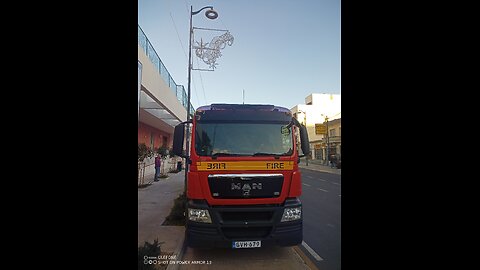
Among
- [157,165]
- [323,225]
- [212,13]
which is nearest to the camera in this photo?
[212,13]

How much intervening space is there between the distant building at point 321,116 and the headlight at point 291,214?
2.70 ft

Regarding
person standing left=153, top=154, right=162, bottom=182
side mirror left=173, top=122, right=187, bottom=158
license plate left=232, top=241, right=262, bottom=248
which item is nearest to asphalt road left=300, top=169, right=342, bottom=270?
license plate left=232, top=241, right=262, bottom=248

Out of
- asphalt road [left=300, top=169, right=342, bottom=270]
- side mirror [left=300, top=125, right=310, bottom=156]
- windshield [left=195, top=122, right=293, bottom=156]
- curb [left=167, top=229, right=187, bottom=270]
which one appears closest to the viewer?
curb [left=167, top=229, right=187, bottom=270]

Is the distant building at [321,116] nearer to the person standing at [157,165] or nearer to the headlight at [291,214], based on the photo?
the headlight at [291,214]

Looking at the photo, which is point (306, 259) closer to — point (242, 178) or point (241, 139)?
point (242, 178)

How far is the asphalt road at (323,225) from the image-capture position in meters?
2.99

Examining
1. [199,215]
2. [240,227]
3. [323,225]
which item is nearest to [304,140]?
[240,227]

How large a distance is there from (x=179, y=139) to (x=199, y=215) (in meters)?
0.99

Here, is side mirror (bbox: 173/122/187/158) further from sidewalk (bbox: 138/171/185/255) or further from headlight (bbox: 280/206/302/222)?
headlight (bbox: 280/206/302/222)

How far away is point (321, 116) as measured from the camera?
3.11m

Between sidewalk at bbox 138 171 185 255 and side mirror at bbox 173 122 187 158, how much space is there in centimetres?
65

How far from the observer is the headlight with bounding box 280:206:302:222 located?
276 cm

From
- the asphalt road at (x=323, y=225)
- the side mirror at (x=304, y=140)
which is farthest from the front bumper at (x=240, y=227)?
the side mirror at (x=304, y=140)
